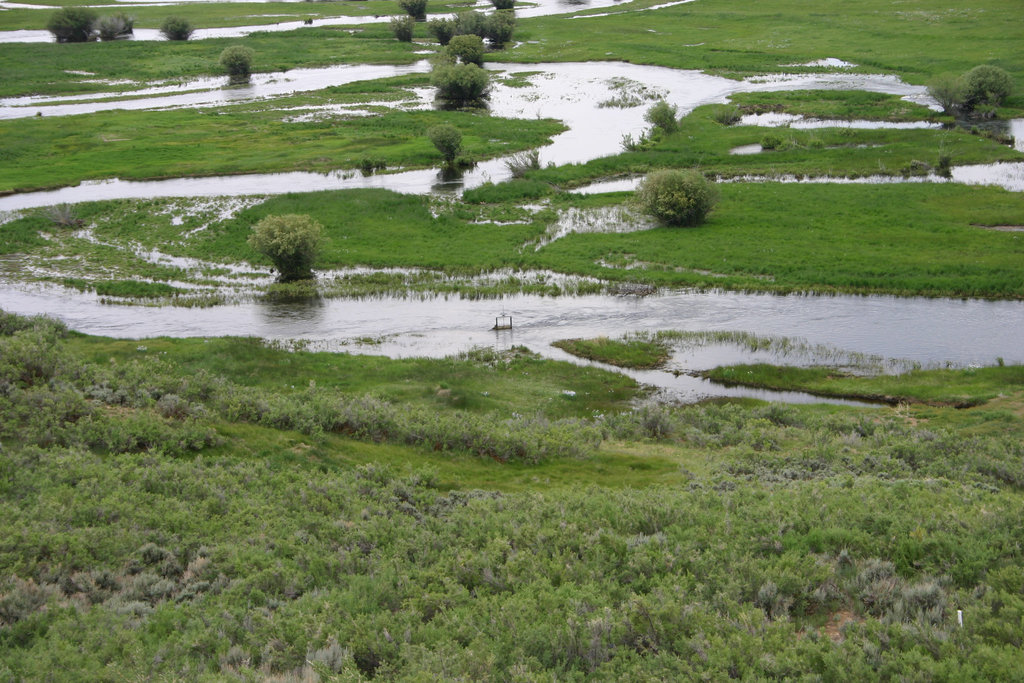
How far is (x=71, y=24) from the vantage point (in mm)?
128250

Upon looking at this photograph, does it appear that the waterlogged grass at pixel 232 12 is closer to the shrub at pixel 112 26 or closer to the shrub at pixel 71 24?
the shrub at pixel 112 26

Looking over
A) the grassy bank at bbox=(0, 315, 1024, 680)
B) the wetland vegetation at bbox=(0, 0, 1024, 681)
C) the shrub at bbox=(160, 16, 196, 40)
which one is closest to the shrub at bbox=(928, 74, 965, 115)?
the wetland vegetation at bbox=(0, 0, 1024, 681)

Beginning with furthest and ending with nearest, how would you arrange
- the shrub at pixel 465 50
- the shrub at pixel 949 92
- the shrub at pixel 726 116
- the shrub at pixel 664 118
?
the shrub at pixel 465 50, the shrub at pixel 726 116, the shrub at pixel 949 92, the shrub at pixel 664 118

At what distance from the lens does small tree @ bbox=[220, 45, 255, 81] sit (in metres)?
111

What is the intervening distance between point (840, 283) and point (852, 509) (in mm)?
29071

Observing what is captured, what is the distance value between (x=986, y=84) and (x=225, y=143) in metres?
72.5

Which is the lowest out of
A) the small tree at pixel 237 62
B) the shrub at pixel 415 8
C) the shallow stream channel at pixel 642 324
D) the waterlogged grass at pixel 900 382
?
the waterlogged grass at pixel 900 382

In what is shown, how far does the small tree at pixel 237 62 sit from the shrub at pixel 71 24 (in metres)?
35.4

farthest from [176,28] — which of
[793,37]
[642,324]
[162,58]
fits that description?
[642,324]

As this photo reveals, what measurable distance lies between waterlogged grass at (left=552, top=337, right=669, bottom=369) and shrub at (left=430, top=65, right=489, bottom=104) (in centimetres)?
6185

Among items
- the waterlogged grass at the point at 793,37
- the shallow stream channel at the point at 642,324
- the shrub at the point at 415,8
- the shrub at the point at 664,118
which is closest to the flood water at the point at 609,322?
the shallow stream channel at the point at 642,324

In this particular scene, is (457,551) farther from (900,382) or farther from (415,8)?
(415,8)

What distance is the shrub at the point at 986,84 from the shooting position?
72175mm

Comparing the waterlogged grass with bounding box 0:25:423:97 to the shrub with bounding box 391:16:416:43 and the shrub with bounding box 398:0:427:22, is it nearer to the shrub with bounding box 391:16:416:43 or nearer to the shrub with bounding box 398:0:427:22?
the shrub with bounding box 391:16:416:43
